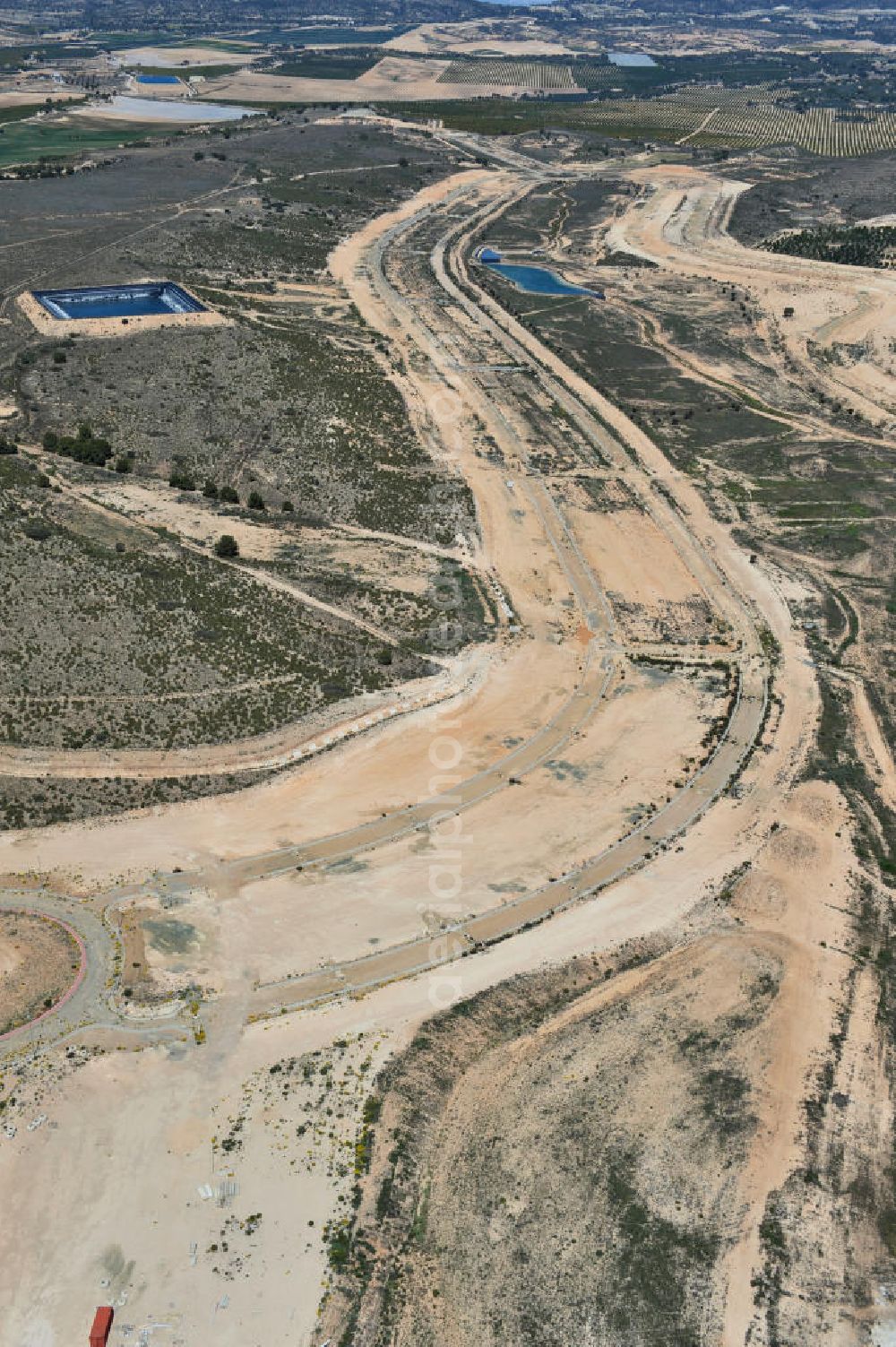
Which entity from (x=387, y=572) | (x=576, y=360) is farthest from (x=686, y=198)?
(x=387, y=572)

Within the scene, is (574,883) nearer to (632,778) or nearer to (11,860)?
(632,778)

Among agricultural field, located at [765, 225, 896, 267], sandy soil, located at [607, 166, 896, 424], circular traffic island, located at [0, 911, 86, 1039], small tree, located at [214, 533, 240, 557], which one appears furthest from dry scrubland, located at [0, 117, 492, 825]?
agricultural field, located at [765, 225, 896, 267]

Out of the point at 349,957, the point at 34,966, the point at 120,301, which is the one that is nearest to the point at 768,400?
the point at 120,301

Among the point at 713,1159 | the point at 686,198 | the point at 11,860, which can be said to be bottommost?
the point at 713,1159

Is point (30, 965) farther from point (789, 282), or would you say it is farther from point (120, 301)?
point (789, 282)

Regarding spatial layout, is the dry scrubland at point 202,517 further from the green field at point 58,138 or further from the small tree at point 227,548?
the green field at point 58,138

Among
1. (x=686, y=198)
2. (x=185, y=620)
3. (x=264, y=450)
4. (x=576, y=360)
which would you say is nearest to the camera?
(x=185, y=620)
